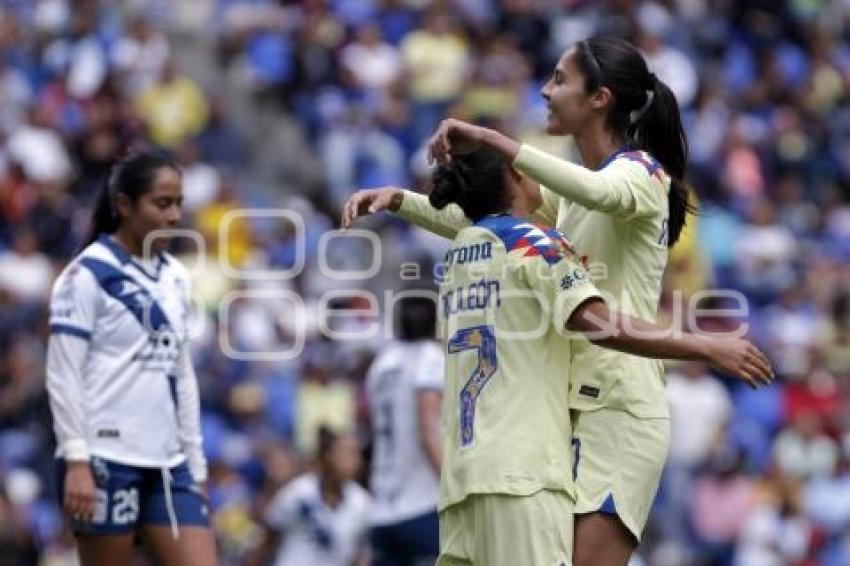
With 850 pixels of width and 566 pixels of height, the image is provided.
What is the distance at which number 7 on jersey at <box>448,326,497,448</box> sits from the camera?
22.2 feet

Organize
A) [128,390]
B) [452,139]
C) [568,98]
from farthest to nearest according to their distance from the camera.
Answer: [128,390], [568,98], [452,139]

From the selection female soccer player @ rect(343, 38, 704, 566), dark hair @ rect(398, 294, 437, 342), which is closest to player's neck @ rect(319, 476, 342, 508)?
dark hair @ rect(398, 294, 437, 342)

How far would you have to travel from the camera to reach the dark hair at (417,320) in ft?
32.1

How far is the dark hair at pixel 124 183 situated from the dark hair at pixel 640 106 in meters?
2.15

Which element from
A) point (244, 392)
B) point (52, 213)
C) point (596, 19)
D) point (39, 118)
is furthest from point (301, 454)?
point (596, 19)

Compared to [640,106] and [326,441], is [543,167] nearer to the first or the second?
[640,106]

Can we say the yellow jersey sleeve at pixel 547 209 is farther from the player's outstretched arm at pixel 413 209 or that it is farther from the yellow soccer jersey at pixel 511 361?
the yellow soccer jersey at pixel 511 361

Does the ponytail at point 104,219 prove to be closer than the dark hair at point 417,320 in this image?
Yes

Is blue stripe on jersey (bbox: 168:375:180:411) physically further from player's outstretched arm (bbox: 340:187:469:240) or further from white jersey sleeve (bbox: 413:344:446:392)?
player's outstretched arm (bbox: 340:187:469:240)

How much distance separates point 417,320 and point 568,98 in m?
2.81

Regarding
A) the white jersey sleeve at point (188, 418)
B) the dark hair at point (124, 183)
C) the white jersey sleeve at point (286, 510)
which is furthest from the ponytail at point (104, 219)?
the white jersey sleeve at point (286, 510)

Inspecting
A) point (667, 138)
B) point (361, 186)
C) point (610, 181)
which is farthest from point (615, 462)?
point (361, 186)

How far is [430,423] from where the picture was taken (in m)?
9.54

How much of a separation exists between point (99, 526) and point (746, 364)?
3.01 m
